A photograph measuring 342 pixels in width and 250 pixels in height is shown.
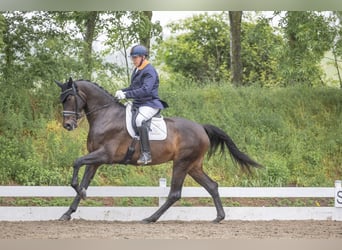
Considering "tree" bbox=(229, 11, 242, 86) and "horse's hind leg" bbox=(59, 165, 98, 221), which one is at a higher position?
"tree" bbox=(229, 11, 242, 86)

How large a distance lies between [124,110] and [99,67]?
313 cm

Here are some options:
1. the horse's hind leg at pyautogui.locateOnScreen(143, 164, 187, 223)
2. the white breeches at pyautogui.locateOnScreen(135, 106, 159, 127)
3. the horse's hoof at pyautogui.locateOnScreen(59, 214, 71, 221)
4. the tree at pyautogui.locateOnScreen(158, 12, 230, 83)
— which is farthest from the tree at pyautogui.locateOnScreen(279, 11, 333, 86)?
the horse's hoof at pyautogui.locateOnScreen(59, 214, 71, 221)

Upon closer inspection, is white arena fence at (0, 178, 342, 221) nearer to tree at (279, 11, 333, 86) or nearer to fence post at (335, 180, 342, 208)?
fence post at (335, 180, 342, 208)

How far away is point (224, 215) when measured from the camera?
7.12 meters

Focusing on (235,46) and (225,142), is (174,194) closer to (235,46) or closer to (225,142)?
(225,142)

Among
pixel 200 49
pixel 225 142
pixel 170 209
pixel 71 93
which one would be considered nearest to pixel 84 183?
pixel 71 93

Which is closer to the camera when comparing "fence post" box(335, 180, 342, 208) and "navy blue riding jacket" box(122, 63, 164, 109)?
"navy blue riding jacket" box(122, 63, 164, 109)

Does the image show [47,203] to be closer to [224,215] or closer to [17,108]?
[17,108]

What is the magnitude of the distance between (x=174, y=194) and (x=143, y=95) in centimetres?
101

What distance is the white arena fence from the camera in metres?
7.29

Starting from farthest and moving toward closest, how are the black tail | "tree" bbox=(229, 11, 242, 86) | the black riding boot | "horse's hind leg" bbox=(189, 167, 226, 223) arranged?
"tree" bbox=(229, 11, 242, 86)
the black tail
"horse's hind leg" bbox=(189, 167, 226, 223)
the black riding boot

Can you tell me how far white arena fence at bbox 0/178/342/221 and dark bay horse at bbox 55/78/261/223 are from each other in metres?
0.43

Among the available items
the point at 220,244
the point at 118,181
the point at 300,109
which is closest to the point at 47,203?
the point at 118,181

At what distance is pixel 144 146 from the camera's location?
6.86 m
